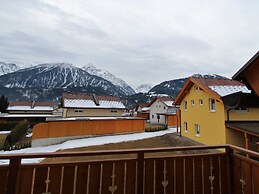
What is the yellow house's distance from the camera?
36.7ft

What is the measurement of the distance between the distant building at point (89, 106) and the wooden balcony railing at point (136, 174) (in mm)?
26299

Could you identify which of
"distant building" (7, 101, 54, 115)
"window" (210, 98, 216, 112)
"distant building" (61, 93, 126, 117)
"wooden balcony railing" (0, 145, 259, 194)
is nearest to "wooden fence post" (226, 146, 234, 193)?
"wooden balcony railing" (0, 145, 259, 194)

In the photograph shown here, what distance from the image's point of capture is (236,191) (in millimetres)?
2908

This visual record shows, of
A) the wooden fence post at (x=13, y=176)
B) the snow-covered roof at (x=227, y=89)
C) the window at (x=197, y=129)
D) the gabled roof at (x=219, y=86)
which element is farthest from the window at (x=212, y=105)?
the wooden fence post at (x=13, y=176)

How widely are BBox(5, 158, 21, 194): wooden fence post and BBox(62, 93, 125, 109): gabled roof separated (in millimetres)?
26354

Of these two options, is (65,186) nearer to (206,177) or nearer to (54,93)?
(206,177)

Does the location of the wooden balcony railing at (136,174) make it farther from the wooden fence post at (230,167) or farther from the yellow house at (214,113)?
the yellow house at (214,113)

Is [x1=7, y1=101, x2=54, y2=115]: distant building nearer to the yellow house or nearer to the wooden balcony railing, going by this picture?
the yellow house

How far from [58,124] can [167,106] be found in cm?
1928

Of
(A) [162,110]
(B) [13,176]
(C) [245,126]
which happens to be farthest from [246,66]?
(A) [162,110]

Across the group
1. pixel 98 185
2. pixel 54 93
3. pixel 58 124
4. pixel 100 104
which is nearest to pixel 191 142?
pixel 58 124

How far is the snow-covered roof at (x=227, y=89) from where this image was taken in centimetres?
1125

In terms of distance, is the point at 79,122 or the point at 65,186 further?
the point at 79,122

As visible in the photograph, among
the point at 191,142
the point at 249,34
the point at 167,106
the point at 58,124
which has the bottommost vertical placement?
the point at 191,142
